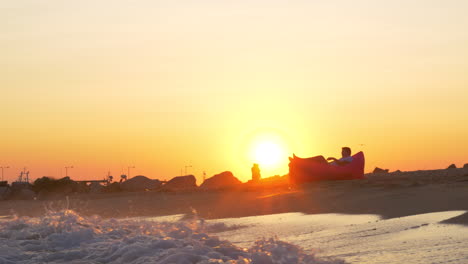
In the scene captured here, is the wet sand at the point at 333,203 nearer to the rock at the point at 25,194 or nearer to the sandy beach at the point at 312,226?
the sandy beach at the point at 312,226

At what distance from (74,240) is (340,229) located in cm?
400

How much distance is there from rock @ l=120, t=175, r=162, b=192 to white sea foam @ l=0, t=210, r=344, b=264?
22167 millimetres

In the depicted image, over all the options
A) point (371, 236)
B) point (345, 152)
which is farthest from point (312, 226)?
point (345, 152)

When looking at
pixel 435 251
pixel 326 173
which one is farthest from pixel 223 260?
pixel 326 173

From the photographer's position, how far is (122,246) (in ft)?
26.9

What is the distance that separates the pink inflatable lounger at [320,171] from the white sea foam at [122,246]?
1344 cm

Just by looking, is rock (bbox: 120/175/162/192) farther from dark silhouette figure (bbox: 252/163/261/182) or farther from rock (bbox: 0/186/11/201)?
rock (bbox: 0/186/11/201)

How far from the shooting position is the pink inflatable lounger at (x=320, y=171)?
78.7ft

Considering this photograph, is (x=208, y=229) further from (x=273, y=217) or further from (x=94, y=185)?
(x=94, y=185)

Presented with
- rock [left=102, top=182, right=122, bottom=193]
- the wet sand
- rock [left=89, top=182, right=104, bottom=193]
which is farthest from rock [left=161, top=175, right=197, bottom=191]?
the wet sand

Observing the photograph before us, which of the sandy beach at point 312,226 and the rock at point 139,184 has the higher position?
the rock at point 139,184

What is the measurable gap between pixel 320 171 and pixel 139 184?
12555 mm

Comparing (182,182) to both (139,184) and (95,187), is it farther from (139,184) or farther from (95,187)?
(95,187)

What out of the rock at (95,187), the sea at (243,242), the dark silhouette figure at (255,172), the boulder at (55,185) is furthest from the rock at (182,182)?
the sea at (243,242)
